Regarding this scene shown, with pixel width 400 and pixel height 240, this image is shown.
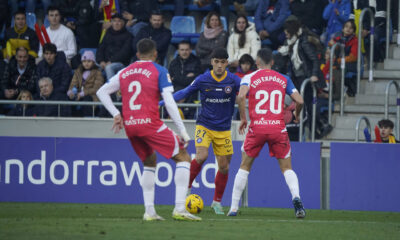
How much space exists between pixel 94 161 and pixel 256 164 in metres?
2.72

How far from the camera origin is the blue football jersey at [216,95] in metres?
11.5

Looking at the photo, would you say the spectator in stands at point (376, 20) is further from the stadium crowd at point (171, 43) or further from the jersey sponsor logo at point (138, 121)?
the jersey sponsor logo at point (138, 121)

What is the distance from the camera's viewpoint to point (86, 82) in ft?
54.1

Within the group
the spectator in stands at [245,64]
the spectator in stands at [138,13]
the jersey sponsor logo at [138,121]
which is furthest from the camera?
the spectator in stands at [138,13]

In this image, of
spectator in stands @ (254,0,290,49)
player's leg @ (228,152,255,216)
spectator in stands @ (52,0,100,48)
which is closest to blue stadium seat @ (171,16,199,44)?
spectator in stands @ (254,0,290,49)

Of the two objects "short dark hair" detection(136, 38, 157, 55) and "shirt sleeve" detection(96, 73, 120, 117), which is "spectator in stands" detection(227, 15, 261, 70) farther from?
"shirt sleeve" detection(96, 73, 120, 117)

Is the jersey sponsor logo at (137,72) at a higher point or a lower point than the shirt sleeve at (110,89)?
higher

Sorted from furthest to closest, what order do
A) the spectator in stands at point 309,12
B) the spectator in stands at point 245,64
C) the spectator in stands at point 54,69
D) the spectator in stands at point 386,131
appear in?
the spectator in stands at point 309,12, the spectator in stands at point 54,69, the spectator in stands at point 245,64, the spectator in stands at point 386,131

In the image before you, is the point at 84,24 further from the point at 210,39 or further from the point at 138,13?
the point at 210,39

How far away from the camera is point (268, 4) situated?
17750mm

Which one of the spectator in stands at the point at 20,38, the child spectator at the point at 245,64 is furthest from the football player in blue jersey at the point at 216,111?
the spectator in stands at the point at 20,38

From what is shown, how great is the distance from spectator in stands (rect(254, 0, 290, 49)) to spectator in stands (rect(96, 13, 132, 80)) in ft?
9.07

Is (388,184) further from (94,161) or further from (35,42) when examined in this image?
(35,42)

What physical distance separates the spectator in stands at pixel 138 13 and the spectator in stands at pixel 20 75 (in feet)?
7.74
